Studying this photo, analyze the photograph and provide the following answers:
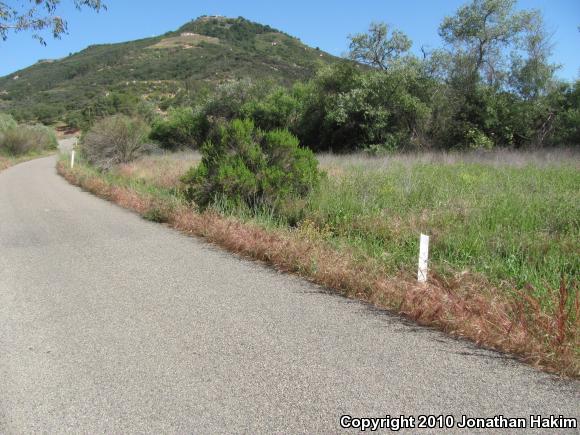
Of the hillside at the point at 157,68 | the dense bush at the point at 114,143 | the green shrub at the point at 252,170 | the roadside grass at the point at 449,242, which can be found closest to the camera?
the roadside grass at the point at 449,242

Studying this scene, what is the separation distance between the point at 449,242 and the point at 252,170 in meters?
5.48

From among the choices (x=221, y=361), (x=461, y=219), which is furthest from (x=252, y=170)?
(x=221, y=361)

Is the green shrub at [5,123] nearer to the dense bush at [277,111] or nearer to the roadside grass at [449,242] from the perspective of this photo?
the dense bush at [277,111]

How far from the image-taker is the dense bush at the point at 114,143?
25.3 metres

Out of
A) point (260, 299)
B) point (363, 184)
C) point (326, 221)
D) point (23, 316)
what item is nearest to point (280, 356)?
point (260, 299)

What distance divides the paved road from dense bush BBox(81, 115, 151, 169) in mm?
19559

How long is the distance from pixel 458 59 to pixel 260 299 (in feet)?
71.2

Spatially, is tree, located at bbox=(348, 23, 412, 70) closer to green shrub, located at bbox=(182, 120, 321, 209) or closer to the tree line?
the tree line

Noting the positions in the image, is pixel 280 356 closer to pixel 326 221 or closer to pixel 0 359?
pixel 0 359

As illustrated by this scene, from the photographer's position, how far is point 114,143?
25.3m

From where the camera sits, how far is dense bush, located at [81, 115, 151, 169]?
25297 millimetres

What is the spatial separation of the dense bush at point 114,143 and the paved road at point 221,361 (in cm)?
1956

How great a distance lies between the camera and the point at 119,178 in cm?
2036

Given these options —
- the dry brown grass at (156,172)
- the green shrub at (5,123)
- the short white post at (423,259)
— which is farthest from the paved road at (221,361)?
the green shrub at (5,123)
